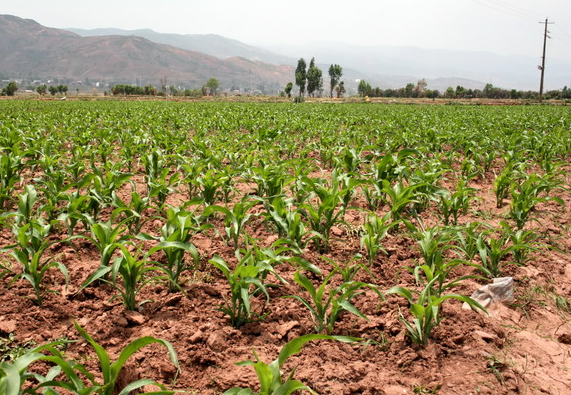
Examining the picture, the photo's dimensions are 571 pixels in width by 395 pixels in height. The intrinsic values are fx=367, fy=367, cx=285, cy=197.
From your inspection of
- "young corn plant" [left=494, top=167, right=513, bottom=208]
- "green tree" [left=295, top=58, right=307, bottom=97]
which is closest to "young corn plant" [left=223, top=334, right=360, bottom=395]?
"young corn plant" [left=494, top=167, right=513, bottom=208]

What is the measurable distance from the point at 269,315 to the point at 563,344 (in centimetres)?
183

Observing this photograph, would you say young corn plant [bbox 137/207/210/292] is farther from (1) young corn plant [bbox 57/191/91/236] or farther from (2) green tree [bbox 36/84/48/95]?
(2) green tree [bbox 36/84/48/95]

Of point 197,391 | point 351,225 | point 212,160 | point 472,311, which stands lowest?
point 197,391

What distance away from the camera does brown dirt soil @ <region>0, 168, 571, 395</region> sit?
6.23 feet

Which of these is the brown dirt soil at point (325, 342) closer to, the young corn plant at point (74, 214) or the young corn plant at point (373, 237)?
the young corn plant at point (373, 237)

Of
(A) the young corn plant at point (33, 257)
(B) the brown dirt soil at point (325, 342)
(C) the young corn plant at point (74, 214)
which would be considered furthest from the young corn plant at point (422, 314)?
(C) the young corn plant at point (74, 214)

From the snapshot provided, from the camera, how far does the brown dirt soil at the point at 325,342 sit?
1.90m

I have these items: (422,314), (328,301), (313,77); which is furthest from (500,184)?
(313,77)

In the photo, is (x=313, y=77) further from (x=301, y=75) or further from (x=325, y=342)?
(x=325, y=342)

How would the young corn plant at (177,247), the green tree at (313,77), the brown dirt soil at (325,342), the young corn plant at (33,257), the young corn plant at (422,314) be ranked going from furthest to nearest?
the green tree at (313,77)
the young corn plant at (177,247)
the young corn plant at (33,257)
the young corn plant at (422,314)
the brown dirt soil at (325,342)

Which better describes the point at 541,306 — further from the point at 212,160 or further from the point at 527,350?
the point at 212,160

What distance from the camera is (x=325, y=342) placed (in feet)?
7.18

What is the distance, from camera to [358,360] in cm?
206

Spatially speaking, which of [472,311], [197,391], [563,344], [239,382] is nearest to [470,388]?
[472,311]
